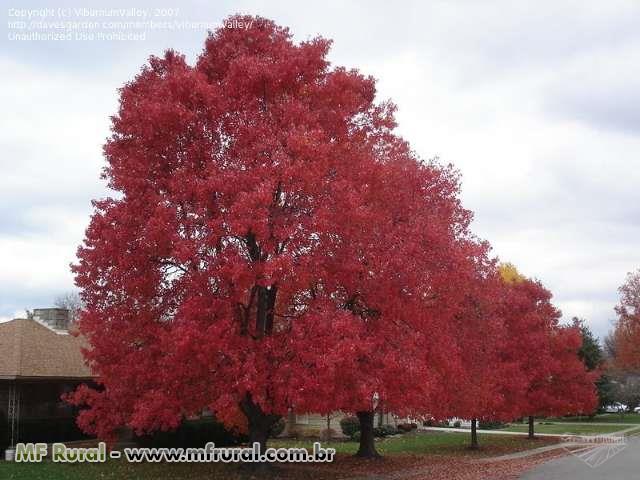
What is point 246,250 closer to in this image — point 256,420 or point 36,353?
point 256,420

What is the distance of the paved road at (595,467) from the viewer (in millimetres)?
20688

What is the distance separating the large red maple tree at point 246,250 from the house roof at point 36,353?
9.32 m

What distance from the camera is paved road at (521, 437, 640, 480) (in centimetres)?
2069

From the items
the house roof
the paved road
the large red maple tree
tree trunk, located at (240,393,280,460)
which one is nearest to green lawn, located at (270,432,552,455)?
the paved road

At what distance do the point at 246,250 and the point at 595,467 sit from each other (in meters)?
14.9

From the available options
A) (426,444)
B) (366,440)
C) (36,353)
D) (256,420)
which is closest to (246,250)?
(256,420)

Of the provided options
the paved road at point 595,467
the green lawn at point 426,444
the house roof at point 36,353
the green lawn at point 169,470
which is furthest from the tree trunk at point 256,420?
the green lawn at point 426,444

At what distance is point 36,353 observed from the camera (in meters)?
27.6

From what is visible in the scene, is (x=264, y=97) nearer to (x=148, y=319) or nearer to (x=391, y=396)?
(x=148, y=319)

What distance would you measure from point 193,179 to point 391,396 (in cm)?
721

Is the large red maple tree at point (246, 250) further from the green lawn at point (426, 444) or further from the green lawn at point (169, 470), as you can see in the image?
the green lawn at point (426, 444)

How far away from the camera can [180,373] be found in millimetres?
16188

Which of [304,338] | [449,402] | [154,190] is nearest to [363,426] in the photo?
[449,402]

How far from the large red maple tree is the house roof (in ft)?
30.6
